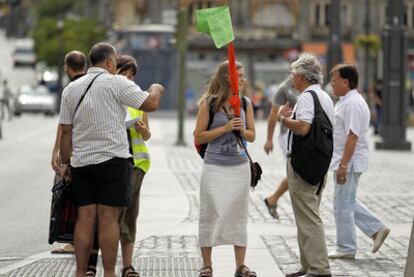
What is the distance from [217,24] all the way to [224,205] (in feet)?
4.65

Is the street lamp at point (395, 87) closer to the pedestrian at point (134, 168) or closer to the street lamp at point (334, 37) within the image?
the street lamp at point (334, 37)

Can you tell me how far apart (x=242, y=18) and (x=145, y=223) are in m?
67.5

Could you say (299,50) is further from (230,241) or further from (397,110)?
(230,241)

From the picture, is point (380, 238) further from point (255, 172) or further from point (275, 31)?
point (275, 31)

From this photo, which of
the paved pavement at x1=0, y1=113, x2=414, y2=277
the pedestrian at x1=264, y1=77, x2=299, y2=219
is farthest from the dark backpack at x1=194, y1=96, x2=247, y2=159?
the pedestrian at x1=264, y1=77, x2=299, y2=219

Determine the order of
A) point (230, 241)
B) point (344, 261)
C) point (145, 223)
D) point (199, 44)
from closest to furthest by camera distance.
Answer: point (230, 241) → point (344, 261) → point (145, 223) → point (199, 44)

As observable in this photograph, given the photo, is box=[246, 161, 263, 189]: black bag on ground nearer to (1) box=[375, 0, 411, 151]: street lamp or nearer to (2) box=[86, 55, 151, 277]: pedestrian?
(2) box=[86, 55, 151, 277]: pedestrian

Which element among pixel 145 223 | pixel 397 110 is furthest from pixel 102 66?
pixel 397 110

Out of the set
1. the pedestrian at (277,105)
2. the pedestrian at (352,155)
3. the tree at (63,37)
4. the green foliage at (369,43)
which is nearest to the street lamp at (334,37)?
the green foliage at (369,43)

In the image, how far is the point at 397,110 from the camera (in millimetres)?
32656

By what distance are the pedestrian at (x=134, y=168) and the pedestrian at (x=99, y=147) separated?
951 mm

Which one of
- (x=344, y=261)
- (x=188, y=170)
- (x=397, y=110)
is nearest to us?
(x=344, y=261)

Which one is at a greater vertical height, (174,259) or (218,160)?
(218,160)

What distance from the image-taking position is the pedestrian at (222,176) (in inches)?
420
